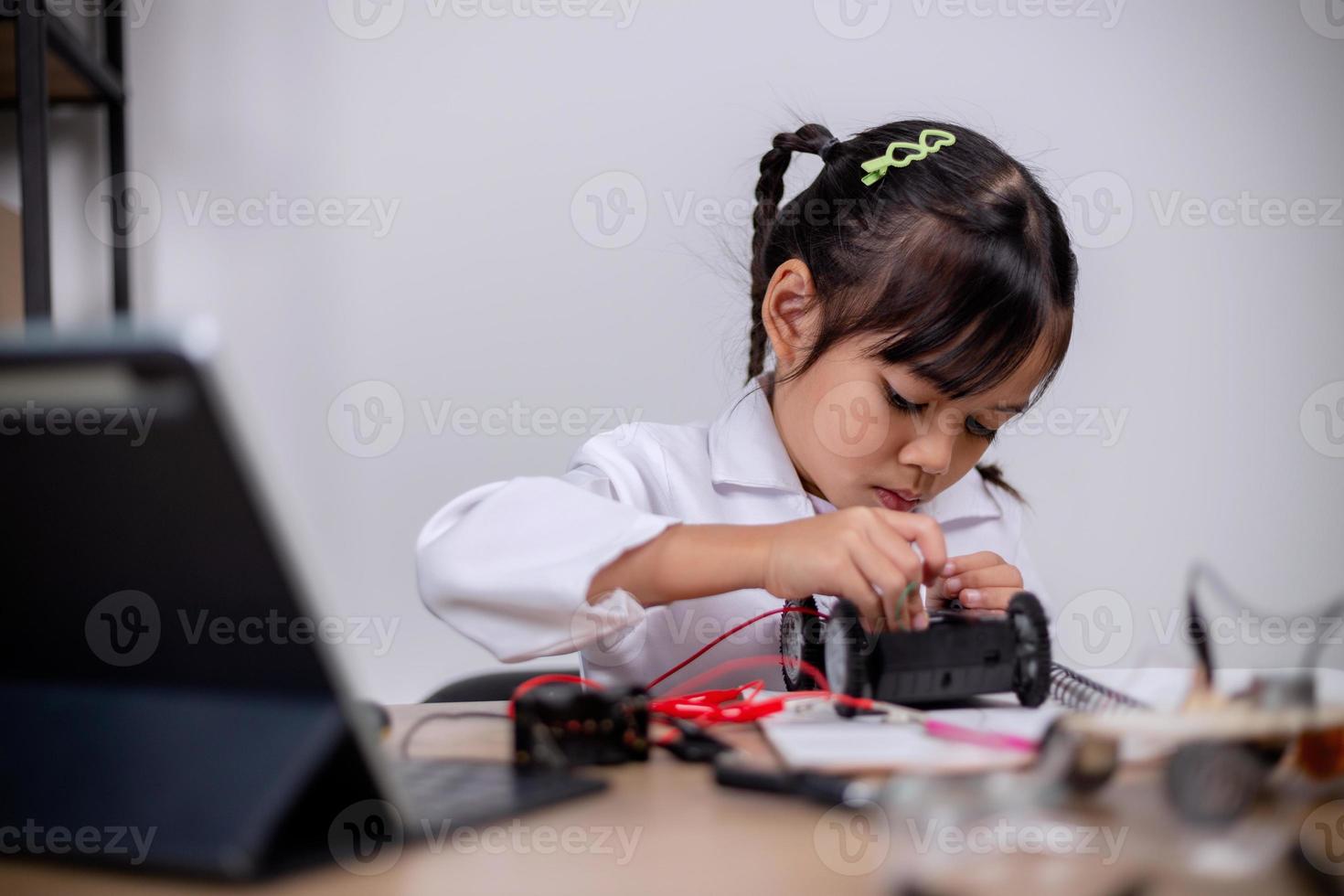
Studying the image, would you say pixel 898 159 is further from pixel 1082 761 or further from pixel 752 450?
pixel 1082 761

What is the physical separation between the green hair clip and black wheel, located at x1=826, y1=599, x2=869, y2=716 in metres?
0.55

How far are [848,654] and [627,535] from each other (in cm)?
19

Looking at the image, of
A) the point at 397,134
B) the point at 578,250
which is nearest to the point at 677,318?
the point at 578,250

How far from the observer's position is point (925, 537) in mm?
691

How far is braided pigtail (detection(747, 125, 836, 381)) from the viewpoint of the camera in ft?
3.86

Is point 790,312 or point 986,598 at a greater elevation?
point 790,312

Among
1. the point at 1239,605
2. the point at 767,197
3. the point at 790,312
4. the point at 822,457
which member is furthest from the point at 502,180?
the point at 1239,605

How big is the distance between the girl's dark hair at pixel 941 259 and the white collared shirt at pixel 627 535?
0.42 ft

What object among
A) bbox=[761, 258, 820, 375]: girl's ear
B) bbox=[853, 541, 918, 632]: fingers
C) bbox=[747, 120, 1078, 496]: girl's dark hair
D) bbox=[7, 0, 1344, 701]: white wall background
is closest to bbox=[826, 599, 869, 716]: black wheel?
bbox=[853, 541, 918, 632]: fingers

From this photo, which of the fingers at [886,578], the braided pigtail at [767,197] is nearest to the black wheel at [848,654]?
the fingers at [886,578]

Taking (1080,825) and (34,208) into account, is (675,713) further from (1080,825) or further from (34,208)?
(34,208)

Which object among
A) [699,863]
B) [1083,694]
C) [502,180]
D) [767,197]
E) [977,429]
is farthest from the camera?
[502,180]

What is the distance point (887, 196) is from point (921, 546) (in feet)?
1.54

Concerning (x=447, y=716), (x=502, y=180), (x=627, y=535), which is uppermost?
(x=502, y=180)
